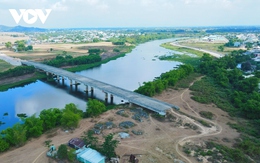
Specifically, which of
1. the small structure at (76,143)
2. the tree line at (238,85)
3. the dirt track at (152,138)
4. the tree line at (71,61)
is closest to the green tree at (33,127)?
the dirt track at (152,138)

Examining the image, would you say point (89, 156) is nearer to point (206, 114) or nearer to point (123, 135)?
point (123, 135)

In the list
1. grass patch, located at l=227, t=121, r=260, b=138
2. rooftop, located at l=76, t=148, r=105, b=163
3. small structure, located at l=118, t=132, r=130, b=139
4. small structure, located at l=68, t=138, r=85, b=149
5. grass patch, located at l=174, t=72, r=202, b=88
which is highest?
grass patch, located at l=174, t=72, r=202, b=88

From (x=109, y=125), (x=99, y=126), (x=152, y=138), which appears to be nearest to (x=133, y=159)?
(x=152, y=138)

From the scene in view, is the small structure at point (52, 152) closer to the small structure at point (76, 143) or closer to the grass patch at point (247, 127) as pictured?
the small structure at point (76, 143)

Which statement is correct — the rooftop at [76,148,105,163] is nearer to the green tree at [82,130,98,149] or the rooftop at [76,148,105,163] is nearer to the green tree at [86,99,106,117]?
the green tree at [82,130,98,149]

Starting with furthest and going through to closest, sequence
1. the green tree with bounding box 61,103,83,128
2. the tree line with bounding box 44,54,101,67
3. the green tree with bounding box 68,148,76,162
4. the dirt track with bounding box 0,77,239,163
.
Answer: the tree line with bounding box 44,54,101,67, the green tree with bounding box 61,103,83,128, the dirt track with bounding box 0,77,239,163, the green tree with bounding box 68,148,76,162

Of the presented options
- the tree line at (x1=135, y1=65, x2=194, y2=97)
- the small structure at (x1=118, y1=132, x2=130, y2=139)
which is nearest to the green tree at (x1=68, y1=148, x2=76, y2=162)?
the small structure at (x1=118, y1=132, x2=130, y2=139)

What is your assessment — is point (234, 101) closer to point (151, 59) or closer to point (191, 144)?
point (191, 144)
